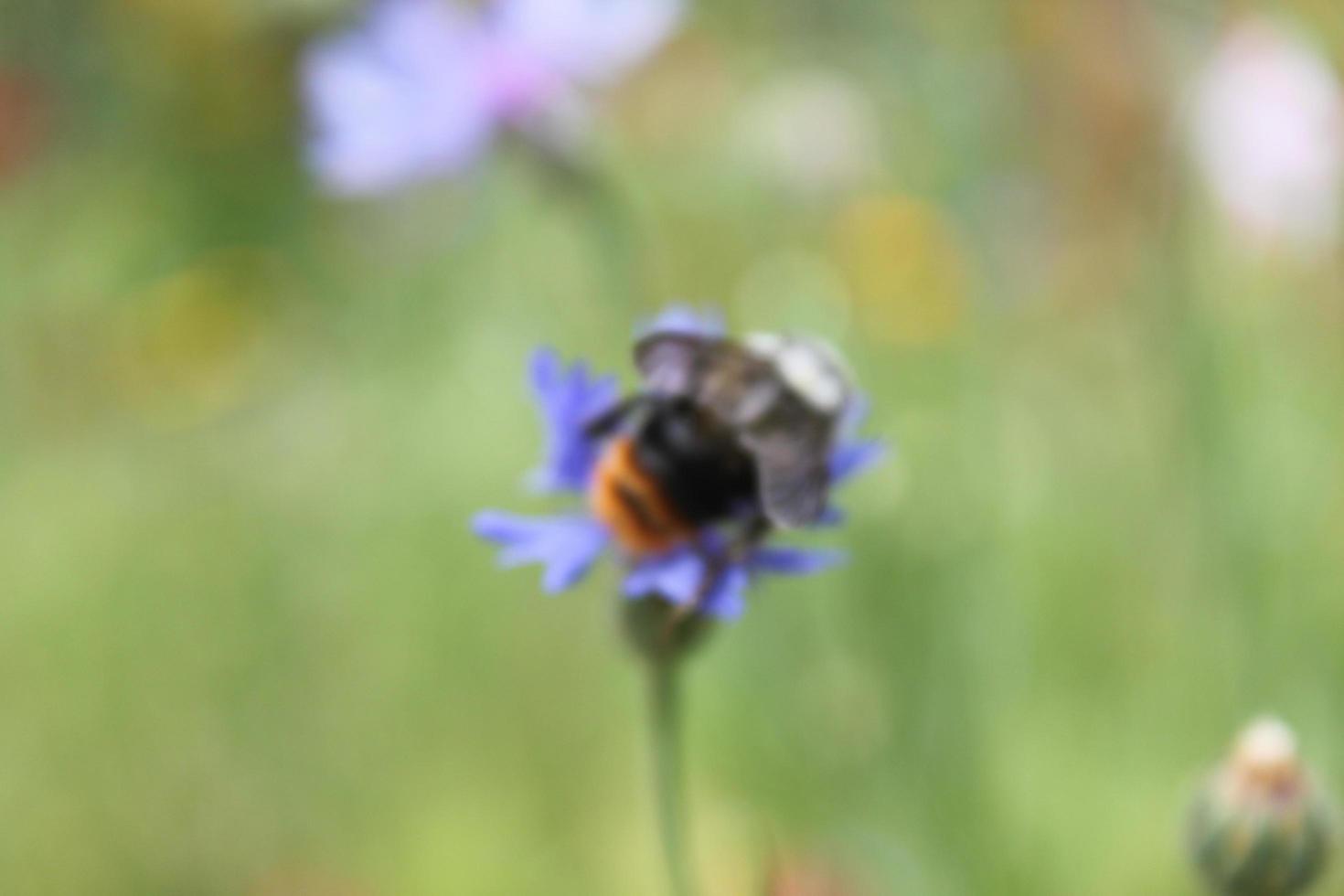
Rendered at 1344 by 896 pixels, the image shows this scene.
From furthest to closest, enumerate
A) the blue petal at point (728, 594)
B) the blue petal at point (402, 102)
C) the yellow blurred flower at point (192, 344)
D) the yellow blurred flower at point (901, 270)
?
the yellow blurred flower at point (192, 344) → the yellow blurred flower at point (901, 270) → the blue petal at point (402, 102) → the blue petal at point (728, 594)

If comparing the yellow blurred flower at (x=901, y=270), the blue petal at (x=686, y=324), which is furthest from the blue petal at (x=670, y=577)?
the yellow blurred flower at (x=901, y=270)

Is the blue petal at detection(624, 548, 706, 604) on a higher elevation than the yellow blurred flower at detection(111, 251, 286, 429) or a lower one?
lower

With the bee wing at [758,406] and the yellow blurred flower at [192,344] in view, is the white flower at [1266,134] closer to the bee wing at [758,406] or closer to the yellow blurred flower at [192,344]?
the bee wing at [758,406]

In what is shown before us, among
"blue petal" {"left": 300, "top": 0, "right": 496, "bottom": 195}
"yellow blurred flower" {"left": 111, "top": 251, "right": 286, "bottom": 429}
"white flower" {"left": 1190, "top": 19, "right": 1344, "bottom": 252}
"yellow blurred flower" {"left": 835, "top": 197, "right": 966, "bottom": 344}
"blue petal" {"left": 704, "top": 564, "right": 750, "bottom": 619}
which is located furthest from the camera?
"yellow blurred flower" {"left": 111, "top": 251, "right": 286, "bottom": 429}

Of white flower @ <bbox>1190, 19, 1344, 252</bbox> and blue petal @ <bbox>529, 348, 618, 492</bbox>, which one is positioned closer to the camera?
blue petal @ <bbox>529, 348, 618, 492</bbox>

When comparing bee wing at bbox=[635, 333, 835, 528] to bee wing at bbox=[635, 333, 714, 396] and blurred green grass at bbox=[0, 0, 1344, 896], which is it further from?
blurred green grass at bbox=[0, 0, 1344, 896]

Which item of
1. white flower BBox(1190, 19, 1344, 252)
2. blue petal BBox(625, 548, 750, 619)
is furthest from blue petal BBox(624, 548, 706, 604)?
white flower BBox(1190, 19, 1344, 252)
